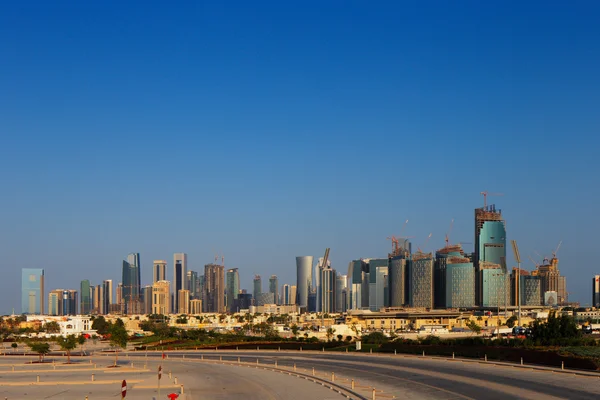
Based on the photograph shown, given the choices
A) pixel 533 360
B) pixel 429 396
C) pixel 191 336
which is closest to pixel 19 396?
pixel 429 396

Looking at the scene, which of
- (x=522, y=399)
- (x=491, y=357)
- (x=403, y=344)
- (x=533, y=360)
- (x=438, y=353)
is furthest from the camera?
(x=403, y=344)

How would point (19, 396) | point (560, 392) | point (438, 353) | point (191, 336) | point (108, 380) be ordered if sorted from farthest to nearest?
point (191, 336), point (438, 353), point (108, 380), point (19, 396), point (560, 392)

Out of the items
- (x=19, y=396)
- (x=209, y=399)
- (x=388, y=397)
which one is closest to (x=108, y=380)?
(x=19, y=396)

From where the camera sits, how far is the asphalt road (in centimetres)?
5566

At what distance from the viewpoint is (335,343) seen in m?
123

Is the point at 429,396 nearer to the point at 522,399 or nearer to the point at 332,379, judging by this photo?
the point at 522,399

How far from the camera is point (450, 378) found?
67.6 m

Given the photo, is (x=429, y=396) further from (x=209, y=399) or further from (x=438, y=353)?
(x=438, y=353)

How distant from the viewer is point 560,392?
5572 cm

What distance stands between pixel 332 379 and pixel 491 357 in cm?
2920

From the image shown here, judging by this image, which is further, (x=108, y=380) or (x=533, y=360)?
(x=533, y=360)

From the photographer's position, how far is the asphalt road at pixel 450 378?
5566cm

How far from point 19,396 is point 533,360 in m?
51.3

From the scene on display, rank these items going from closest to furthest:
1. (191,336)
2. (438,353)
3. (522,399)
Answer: (522,399)
(438,353)
(191,336)
